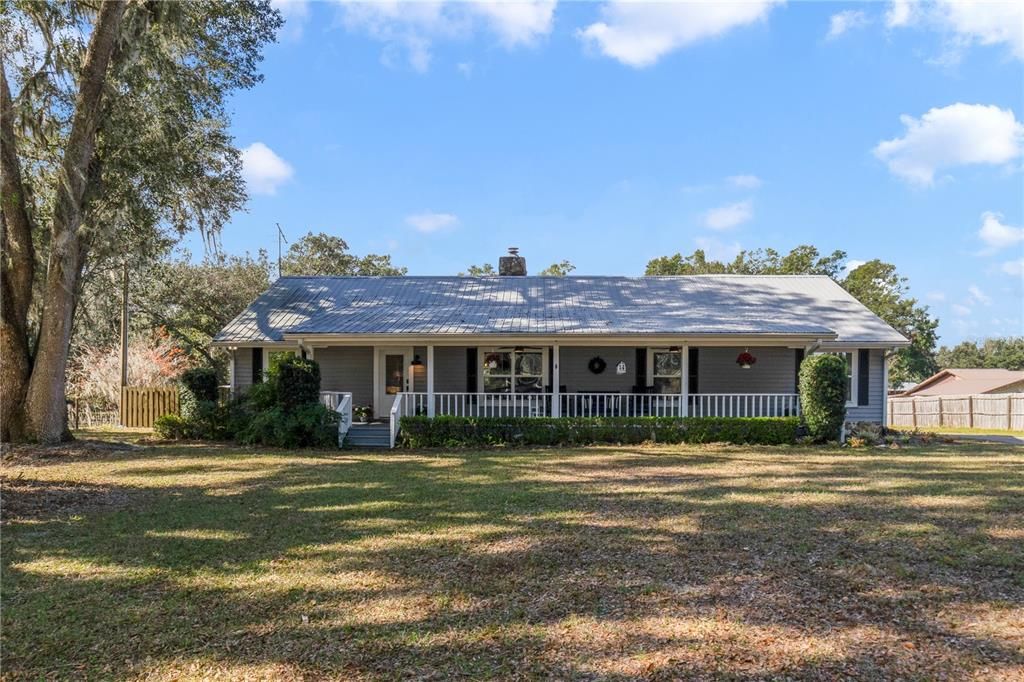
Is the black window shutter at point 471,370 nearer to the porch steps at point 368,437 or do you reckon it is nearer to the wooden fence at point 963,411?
the porch steps at point 368,437

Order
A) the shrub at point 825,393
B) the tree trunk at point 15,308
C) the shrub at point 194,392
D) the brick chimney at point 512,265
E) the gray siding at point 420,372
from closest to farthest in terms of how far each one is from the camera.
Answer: the tree trunk at point 15,308
the shrub at point 825,393
the shrub at point 194,392
the gray siding at point 420,372
the brick chimney at point 512,265

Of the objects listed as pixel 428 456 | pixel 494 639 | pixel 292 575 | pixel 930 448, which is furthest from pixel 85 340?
pixel 930 448

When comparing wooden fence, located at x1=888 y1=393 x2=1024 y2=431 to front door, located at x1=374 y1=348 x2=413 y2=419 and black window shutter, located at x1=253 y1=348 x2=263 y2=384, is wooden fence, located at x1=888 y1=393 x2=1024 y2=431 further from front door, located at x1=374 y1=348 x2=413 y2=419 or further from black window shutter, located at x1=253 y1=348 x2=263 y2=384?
black window shutter, located at x1=253 y1=348 x2=263 y2=384

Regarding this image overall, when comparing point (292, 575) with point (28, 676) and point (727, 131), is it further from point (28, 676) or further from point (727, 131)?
point (727, 131)

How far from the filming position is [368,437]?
527 inches

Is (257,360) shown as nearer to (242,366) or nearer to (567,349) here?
(242,366)

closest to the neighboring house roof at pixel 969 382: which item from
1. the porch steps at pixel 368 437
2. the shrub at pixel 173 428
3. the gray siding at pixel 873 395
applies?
the gray siding at pixel 873 395

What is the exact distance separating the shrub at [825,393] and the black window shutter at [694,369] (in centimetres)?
266

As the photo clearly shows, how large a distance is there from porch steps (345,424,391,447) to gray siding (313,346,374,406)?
2.34 meters

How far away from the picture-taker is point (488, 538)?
18.4ft

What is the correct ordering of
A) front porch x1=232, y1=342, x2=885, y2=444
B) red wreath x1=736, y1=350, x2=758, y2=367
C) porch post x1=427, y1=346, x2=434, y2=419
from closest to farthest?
porch post x1=427, y1=346, x2=434, y2=419 < red wreath x1=736, y1=350, x2=758, y2=367 < front porch x1=232, y1=342, x2=885, y2=444

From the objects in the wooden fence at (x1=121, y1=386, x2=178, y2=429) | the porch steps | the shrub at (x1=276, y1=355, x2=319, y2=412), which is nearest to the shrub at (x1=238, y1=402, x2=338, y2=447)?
the shrub at (x1=276, y1=355, x2=319, y2=412)

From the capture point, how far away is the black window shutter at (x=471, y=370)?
15.2 m

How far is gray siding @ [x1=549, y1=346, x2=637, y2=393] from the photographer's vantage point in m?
15.2
